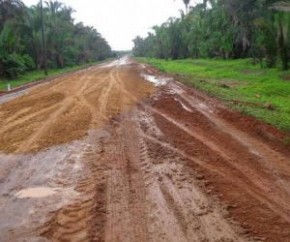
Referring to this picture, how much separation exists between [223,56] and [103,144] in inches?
1548

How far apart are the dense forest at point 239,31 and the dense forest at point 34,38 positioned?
54.3ft

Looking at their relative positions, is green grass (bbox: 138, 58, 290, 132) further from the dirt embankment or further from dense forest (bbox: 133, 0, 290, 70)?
the dirt embankment

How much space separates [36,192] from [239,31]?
3528cm

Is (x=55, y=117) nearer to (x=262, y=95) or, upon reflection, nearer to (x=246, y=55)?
(x=262, y=95)

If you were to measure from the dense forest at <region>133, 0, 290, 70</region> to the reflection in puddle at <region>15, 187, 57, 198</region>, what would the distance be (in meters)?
8.79

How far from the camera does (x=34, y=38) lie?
165 ft

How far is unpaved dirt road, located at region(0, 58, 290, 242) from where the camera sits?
18.3ft

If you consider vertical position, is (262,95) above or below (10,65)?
below

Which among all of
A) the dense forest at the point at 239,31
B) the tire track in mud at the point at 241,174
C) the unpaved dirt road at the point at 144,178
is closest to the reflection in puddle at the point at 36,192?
the unpaved dirt road at the point at 144,178

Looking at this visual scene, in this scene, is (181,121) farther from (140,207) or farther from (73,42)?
(73,42)

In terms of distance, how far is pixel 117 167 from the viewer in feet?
26.6

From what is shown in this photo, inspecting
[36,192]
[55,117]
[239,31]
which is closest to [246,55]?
[239,31]

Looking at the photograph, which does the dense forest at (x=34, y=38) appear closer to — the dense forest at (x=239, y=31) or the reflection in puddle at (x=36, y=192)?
the dense forest at (x=239, y=31)

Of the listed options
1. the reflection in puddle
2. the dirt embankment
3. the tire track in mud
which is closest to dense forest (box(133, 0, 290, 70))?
the tire track in mud
